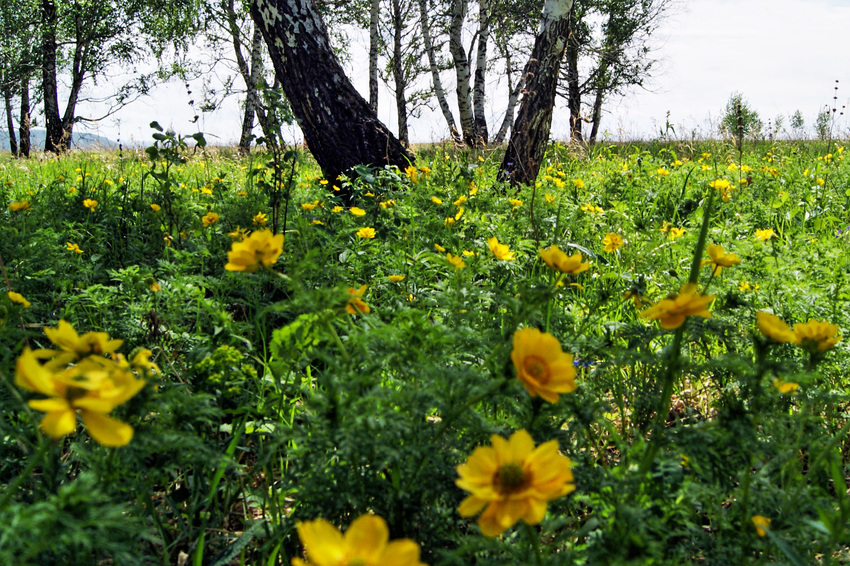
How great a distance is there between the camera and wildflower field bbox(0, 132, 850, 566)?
72 cm

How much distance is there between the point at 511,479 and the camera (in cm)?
70

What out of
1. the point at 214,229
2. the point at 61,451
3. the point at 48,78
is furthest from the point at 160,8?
the point at 61,451

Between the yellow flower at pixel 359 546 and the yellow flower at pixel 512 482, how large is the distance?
99mm

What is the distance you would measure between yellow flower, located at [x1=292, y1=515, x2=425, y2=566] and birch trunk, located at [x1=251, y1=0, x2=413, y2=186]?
144 inches

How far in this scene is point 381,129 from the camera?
4293mm

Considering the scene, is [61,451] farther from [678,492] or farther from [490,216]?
[490,216]

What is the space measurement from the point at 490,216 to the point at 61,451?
1977 millimetres

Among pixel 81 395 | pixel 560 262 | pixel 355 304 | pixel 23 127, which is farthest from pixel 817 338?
pixel 23 127

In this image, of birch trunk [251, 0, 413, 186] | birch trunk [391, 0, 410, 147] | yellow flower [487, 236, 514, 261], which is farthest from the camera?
birch trunk [391, 0, 410, 147]

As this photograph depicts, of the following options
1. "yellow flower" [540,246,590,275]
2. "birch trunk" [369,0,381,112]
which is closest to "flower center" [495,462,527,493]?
"yellow flower" [540,246,590,275]

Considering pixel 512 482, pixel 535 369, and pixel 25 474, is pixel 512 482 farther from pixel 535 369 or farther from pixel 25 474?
pixel 25 474

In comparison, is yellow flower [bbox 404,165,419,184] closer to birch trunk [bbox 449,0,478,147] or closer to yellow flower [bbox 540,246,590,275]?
yellow flower [bbox 540,246,590,275]

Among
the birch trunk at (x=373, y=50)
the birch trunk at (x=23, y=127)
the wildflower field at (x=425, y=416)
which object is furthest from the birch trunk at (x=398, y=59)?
the wildflower field at (x=425, y=416)

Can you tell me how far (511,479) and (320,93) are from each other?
12.7 ft
